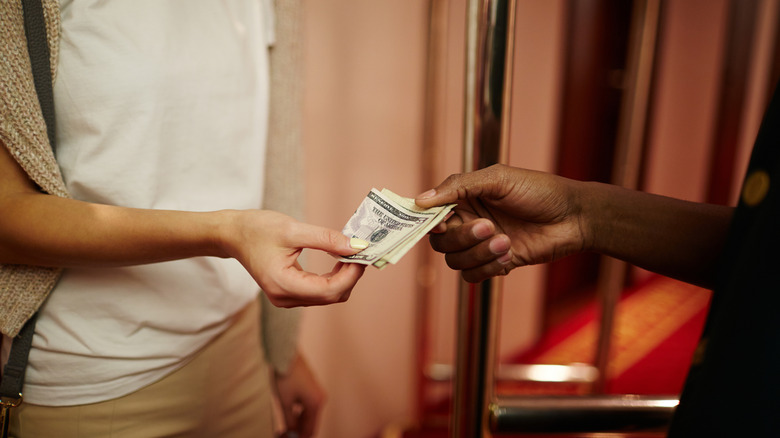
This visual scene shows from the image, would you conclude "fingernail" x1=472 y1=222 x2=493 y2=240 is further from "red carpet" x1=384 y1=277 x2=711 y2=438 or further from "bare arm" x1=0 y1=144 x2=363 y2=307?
"red carpet" x1=384 y1=277 x2=711 y2=438

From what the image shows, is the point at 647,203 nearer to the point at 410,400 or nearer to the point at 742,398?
the point at 742,398

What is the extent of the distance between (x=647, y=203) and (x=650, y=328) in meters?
2.76

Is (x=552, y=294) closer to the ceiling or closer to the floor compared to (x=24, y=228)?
closer to the floor

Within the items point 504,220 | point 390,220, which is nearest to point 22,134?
point 390,220

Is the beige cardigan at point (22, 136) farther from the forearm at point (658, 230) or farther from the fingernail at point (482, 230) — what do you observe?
the forearm at point (658, 230)

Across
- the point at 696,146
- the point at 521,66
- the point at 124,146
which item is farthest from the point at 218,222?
the point at 696,146

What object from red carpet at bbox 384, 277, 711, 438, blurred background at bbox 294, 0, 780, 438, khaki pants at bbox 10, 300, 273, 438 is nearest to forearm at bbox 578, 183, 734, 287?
blurred background at bbox 294, 0, 780, 438

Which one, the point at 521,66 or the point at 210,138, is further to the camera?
the point at 521,66

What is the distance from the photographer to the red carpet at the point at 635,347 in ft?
7.77

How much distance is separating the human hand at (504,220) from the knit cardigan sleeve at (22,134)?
517 mm

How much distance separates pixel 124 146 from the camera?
687mm

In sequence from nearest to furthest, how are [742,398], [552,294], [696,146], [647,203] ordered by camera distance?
[742,398] < [647,203] < [552,294] < [696,146]

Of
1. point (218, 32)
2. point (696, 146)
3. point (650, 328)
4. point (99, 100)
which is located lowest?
point (650, 328)

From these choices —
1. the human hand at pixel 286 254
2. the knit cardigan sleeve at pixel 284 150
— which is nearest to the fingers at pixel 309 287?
the human hand at pixel 286 254
